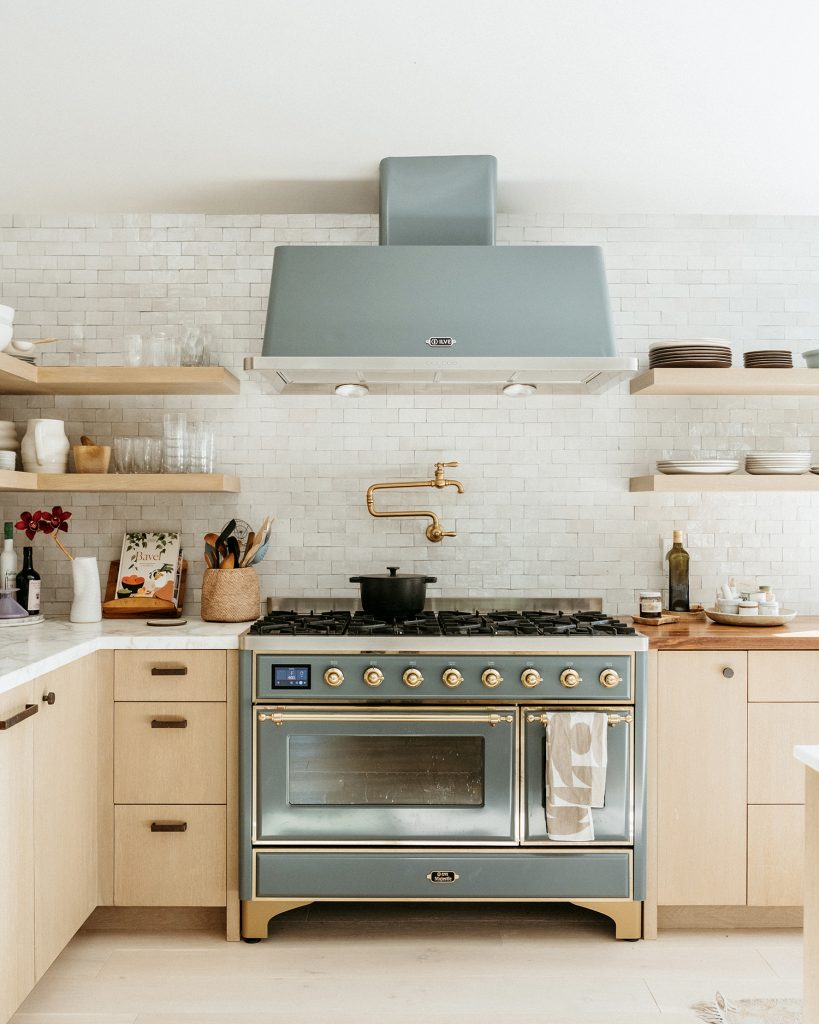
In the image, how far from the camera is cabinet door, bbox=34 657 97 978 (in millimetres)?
2309

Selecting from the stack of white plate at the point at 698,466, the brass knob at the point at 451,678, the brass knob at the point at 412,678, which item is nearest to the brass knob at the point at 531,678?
the brass knob at the point at 451,678

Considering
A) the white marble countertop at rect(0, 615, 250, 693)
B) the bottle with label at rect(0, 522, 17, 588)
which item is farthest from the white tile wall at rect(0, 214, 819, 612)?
the white marble countertop at rect(0, 615, 250, 693)

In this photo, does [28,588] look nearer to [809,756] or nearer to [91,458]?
[91,458]

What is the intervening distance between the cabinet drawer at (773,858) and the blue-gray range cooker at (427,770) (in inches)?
15.9

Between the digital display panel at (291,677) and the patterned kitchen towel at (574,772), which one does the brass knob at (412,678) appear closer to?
the digital display panel at (291,677)

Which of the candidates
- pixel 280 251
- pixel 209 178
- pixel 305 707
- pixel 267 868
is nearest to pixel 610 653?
pixel 305 707

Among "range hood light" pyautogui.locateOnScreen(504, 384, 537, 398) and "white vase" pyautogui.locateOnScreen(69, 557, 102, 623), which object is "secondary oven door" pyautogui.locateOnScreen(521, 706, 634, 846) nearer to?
"range hood light" pyautogui.locateOnScreen(504, 384, 537, 398)

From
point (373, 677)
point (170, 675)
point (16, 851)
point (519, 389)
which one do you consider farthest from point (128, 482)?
point (519, 389)

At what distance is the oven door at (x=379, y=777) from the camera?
2.78m

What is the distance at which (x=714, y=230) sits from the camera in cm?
359

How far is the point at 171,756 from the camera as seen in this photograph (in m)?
2.81

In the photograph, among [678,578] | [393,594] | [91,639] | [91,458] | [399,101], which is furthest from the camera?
[678,578]

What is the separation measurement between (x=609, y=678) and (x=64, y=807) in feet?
5.76

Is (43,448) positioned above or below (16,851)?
above
